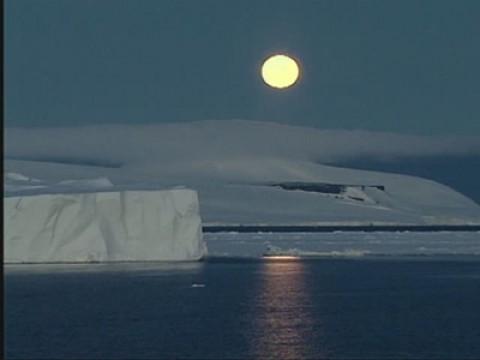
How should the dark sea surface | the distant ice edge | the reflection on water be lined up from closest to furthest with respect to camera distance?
the reflection on water
the dark sea surface
the distant ice edge

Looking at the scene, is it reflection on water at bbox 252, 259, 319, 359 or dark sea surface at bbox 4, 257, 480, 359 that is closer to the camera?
reflection on water at bbox 252, 259, 319, 359

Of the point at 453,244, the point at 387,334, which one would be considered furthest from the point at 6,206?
the point at 453,244

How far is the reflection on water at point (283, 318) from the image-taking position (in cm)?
2497

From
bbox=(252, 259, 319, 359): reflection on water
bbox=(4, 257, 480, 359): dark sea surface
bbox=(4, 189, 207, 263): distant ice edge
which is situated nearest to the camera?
bbox=(252, 259, 319, 359): reflection on water

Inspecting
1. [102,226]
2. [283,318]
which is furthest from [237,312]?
[102,226]

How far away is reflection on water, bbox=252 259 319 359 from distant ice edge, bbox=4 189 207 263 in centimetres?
416

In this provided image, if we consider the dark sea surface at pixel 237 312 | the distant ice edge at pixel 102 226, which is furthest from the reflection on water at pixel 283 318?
the distant ice edge at pixel 102 226

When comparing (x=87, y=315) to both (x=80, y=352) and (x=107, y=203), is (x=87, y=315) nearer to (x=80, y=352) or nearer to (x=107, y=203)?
(x=80, y=352)

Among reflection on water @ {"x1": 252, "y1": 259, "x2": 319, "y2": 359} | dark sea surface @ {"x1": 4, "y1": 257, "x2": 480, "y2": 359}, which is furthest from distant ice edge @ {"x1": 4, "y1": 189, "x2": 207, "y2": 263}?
reflection on water @ {"x1": 252, "y1": 259, "x2": 319, "y2": 359}

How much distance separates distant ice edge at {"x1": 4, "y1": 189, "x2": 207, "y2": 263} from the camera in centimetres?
4691

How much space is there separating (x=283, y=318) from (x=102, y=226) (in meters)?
16.6

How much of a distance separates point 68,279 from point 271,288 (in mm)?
9175

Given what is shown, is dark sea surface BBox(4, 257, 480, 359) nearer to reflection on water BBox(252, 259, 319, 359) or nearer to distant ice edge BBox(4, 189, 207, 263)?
reflection on water BBox(252, 259, 319, 359)

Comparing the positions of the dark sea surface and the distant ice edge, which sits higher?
the distant ice edge
